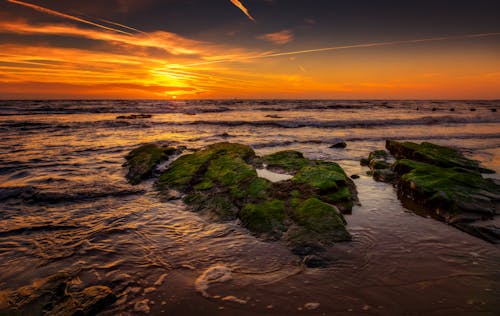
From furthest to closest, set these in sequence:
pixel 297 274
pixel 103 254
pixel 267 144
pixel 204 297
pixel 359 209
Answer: pixel 267 144 → pixel 359 209 → pixel 103 254 → pixel 297 274 → pixel 204 297

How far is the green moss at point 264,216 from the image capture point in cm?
648

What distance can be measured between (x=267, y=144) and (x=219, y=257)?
16.2 m

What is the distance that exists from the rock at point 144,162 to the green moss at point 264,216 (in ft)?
18.5

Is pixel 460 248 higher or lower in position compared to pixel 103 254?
higher

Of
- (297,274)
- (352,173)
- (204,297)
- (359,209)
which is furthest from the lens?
(352,173)

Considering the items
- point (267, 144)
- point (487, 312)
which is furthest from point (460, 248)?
point (267, 144)

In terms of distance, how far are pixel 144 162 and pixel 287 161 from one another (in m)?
6.06

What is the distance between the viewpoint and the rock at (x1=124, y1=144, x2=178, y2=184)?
1125 cm

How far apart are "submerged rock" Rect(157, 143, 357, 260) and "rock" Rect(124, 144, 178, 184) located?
0.99 m

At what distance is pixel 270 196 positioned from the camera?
7684mm

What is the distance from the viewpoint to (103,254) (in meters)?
5.71

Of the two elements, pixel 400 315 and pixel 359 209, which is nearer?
pixel 400 315

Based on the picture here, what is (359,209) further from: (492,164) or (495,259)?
(492,164)

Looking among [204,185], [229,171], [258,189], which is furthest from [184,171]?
[258,189]
